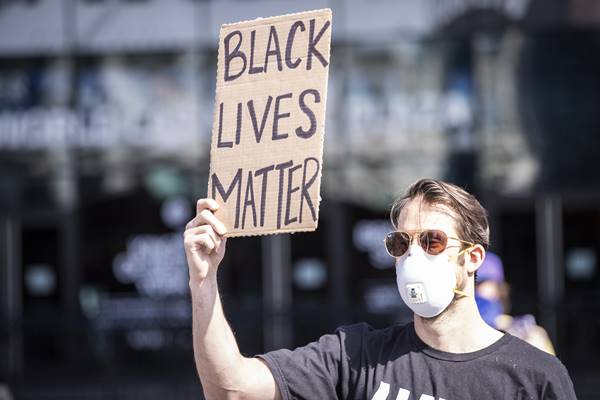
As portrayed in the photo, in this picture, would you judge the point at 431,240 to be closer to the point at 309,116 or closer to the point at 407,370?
the point at 407,370

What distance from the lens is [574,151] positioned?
12.3 metres

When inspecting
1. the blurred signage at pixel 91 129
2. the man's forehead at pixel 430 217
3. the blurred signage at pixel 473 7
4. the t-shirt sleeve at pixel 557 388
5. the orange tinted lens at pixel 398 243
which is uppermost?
the blurred signage at pixel 473 7

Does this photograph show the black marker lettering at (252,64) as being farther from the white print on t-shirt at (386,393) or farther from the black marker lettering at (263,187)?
the white print on t-shirt at (386,393)

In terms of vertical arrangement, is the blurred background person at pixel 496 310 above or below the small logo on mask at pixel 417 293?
below

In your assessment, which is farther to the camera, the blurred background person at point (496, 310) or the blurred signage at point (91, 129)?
the blurred signage at point (91, 129)

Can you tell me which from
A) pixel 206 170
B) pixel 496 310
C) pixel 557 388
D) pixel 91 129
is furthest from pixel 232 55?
pixel 91 129

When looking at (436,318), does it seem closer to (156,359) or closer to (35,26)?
(156,359)

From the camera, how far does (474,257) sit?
316cm

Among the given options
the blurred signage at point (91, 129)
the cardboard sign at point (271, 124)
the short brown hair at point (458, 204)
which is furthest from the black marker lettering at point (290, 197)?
the blurred signage at point (91, 129)

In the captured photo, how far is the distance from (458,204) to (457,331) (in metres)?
0.37

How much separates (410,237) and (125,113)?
9936 mm

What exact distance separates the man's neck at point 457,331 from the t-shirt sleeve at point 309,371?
27cm

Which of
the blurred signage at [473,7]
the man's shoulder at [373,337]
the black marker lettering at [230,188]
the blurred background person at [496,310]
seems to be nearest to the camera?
the man's shoulder at [373,337]

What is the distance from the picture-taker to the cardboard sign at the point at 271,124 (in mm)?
3217
